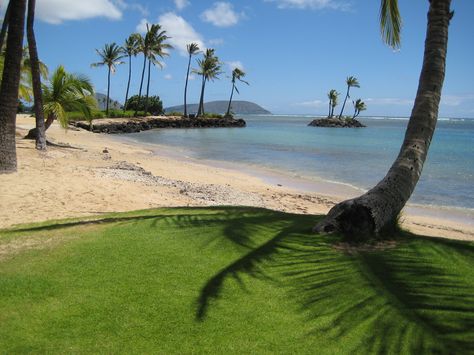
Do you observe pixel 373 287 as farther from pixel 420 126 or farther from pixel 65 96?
pixel 65 96

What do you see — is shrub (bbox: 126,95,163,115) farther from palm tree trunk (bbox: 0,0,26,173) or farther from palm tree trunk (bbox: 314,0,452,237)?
palm tree trunk (bbox: 314,0,452,237)

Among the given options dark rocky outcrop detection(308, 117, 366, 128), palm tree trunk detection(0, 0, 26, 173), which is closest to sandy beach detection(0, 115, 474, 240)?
palm tree trunk detection(0, 0, 26, 173)

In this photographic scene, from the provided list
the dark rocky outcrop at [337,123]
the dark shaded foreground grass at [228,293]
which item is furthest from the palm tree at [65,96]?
the dark rocky outcrop at [337,123]

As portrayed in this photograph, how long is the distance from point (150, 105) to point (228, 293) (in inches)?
2607

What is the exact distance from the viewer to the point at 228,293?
4172 millimetres

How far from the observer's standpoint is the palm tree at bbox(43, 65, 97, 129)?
18.4m

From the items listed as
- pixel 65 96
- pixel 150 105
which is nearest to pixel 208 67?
pixel 150 105

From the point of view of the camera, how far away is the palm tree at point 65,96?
18406 mm

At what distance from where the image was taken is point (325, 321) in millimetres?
3691

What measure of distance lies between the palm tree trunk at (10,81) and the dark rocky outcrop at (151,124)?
3299 cm

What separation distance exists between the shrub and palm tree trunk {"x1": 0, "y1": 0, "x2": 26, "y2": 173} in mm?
55139

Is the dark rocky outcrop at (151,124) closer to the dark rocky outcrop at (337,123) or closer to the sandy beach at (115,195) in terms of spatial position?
the dark rocky outcrop at (337,123)

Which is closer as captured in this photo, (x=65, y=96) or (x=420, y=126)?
(x=420, y=126)

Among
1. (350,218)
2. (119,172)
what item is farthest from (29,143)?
(350,218)
